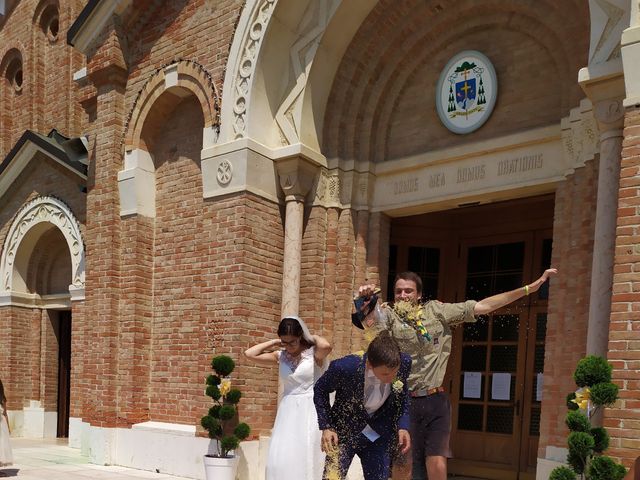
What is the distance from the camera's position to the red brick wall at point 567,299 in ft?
20.8

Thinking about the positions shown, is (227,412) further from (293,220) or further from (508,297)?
(508,297)

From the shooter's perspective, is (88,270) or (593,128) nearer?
(593,128)

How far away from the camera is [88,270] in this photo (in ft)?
33.7

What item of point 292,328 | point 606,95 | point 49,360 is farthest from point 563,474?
point 49,360

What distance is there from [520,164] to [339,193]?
2422 millimetres

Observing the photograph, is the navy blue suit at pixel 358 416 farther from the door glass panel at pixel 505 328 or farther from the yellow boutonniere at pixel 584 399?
the door glass panel at pixel 505 328

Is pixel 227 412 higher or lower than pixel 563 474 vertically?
higher

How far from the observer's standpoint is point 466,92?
25.7 feet

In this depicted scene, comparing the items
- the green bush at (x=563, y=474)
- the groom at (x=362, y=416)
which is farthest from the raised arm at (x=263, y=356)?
the green bush at (x=563, y=474)

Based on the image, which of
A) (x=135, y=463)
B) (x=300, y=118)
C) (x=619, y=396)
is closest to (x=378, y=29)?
(x=300, y=118)

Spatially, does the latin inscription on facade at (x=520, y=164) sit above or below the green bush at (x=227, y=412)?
above

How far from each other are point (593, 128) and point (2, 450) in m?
8.30

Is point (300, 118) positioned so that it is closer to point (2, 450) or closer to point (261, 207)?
point (261, 207)

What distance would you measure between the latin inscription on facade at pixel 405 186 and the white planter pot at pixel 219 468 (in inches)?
155
